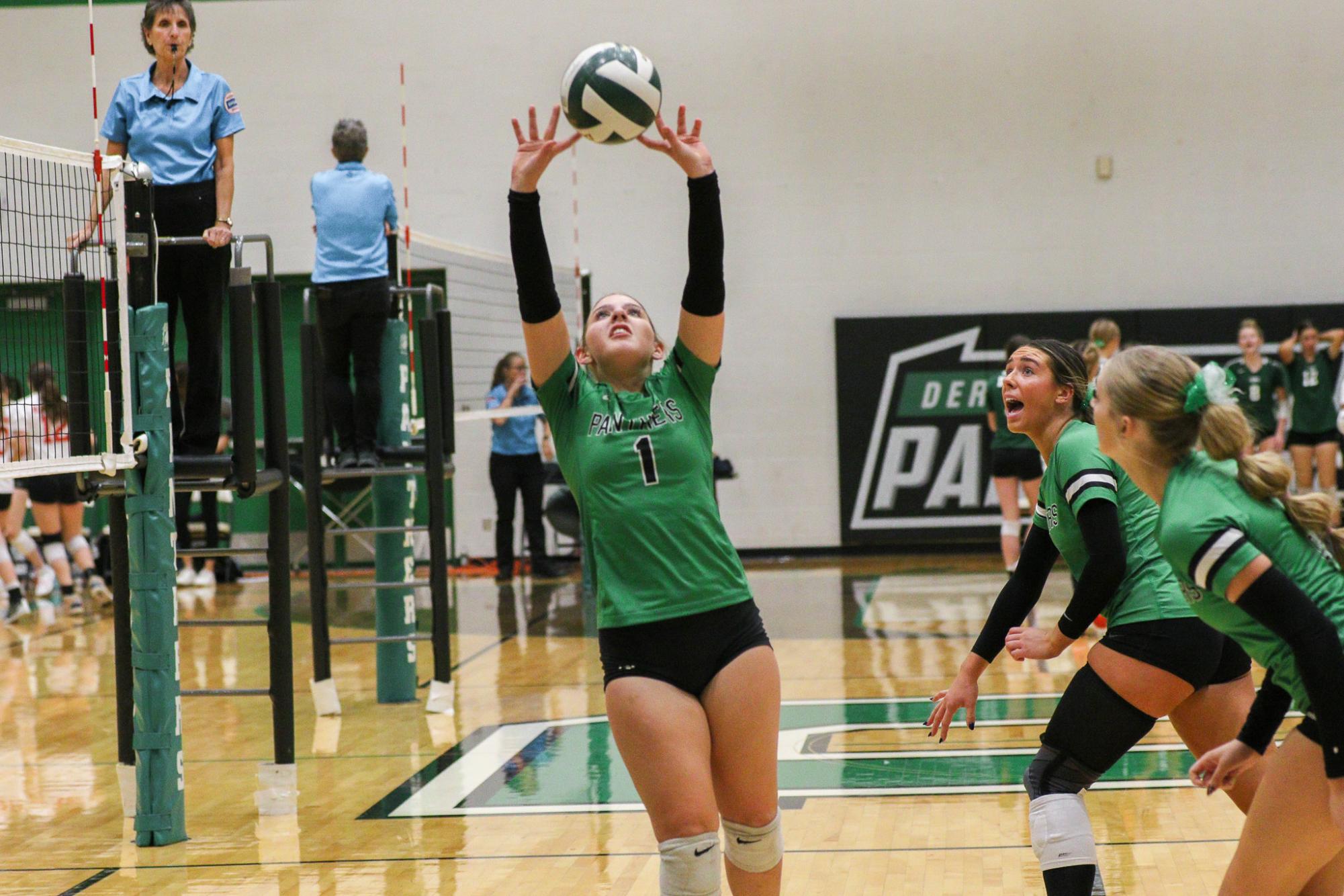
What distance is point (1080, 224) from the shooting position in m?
13.5

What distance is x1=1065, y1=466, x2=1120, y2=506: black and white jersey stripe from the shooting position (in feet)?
10.9

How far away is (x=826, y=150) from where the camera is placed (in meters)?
13.6

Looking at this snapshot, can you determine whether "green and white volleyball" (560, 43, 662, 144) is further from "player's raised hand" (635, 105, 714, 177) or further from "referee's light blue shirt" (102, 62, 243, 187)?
"referee's light blue shirt" (102, 62, 243, 187)

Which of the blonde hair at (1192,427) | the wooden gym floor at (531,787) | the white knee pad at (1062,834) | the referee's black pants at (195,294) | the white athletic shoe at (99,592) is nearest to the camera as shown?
the blonde hair at (1192,427)

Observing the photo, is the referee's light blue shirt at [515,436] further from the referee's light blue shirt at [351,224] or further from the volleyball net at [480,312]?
the referee's light blue shirt at [351,224]

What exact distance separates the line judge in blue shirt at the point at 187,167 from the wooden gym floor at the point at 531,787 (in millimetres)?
1574

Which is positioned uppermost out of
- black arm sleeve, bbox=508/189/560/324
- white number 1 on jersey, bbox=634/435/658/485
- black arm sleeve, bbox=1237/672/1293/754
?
black arm sleeve, bbox=508/189/560/324

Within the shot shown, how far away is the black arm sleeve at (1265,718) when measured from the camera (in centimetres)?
276

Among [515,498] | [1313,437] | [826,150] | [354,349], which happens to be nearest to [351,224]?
[354,349]

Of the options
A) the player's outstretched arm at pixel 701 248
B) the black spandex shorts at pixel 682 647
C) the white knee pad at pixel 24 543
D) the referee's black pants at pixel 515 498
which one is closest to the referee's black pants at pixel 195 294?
the player's outstretched arm at pixel 701 248

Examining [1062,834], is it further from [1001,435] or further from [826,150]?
[826,150]

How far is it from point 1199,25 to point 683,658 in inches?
481

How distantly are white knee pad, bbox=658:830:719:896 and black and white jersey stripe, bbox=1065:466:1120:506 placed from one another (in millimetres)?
1178

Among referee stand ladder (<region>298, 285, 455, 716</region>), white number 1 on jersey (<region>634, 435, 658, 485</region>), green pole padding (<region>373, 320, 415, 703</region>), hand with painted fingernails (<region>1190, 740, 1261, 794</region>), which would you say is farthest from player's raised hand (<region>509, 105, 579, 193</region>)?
green pole padding (<region>373, 320, 415, 703</region>)
